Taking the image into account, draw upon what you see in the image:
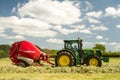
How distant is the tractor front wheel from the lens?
2338 cm

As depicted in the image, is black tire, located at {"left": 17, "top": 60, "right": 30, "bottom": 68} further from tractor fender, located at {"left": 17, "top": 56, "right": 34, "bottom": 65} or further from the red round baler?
tractor fender, located at {"left": 17, "top": 56, "right": 34, "bottom": 65}

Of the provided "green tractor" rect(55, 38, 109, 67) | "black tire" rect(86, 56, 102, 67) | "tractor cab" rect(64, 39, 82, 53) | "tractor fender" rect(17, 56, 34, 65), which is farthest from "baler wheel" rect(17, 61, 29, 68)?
"black tire" rect(86, 56, 102, 67)

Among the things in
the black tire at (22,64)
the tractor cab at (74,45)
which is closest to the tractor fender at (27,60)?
the black tire at (22,64)

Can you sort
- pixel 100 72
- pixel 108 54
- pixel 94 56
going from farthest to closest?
pixel 108 54, pixel 94 56, pixel 100 72

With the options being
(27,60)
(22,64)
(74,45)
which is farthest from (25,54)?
(74,45)

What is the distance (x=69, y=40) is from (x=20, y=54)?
14.1 feet

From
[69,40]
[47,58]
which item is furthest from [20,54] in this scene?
[69,40]

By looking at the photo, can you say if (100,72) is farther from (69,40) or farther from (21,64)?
(21,64)

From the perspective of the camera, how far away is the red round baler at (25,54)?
78.2 feet

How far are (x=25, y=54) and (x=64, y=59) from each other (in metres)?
3.33

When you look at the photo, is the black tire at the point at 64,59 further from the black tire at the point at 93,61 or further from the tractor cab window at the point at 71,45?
the black tire at the point at 93,61

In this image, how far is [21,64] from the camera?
926 inches

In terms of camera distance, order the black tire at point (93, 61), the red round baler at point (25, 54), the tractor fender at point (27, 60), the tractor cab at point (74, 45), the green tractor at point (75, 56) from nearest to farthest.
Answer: the black tire at point (93, 61) → the green tractor at point (75, 56) → the tractor fender at point (27, 60) → the red round baler at point (25, 54) → the tractor cab at point (74, 45)

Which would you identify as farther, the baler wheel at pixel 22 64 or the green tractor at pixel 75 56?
the baler wheel at pixel 22 64
